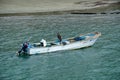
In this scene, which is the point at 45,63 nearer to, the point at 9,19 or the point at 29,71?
the point at 29,71

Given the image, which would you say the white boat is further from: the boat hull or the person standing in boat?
the person standing in boat

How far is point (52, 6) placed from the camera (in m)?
83.6

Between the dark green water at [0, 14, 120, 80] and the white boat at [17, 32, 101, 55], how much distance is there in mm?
700

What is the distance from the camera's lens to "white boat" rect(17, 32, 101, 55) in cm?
4638

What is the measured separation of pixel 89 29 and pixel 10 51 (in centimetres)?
1857

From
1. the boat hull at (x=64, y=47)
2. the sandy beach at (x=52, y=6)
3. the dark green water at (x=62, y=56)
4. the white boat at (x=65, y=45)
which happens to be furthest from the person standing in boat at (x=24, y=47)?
the sandy beach at (x=52, y=6)

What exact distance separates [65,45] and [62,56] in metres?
2.86

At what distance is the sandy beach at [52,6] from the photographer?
8069cm

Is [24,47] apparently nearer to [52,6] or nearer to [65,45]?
[65,45]

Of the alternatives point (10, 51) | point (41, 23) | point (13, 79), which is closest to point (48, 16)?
point (41, 23)

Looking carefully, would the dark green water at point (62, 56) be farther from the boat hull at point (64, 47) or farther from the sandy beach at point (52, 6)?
the sandy beach at point (52, 6)

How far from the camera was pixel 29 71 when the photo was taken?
40.4 meters

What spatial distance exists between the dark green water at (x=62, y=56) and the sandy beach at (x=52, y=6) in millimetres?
11134

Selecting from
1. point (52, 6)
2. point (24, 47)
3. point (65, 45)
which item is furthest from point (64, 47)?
point (52, 6)
